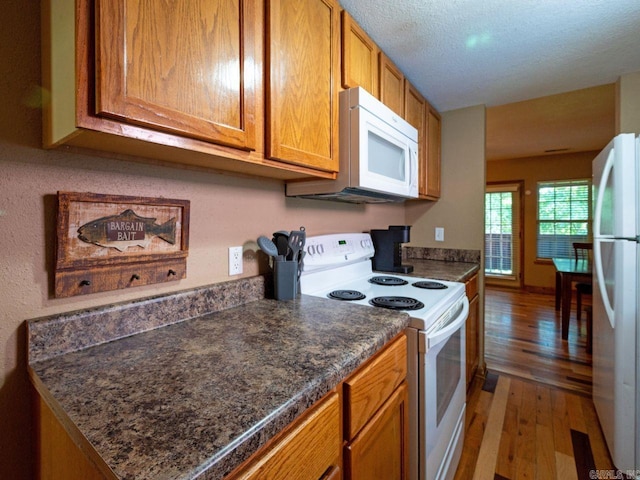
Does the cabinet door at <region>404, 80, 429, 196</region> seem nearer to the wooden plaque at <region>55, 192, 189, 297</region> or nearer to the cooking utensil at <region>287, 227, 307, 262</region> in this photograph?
the cooking utensil at <region>287, 227, 307, 262</region>

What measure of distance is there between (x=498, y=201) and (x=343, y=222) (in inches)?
195

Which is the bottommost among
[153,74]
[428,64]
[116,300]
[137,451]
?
[137,451]

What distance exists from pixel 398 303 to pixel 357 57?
1.16 m

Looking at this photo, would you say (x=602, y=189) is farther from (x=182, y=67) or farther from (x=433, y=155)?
(x=182, y=67)

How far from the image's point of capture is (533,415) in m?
1.97

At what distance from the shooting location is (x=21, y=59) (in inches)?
29.1

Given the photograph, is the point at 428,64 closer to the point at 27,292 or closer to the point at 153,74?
the point at 153,74

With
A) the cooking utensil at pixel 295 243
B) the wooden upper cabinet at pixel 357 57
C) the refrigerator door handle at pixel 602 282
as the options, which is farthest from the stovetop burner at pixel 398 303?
the refrigerator door handle at pixel 602 282

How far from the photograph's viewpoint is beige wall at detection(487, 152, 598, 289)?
5012mm

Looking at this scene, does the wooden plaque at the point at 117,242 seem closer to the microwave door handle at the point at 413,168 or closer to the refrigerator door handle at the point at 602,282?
the microwave door handle at the point at 413,168

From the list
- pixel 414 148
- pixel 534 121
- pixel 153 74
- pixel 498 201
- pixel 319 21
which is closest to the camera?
pixel 153 74

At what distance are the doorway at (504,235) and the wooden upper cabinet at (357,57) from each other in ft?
15.6

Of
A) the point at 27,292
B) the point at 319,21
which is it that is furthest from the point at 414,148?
the point at 27,292

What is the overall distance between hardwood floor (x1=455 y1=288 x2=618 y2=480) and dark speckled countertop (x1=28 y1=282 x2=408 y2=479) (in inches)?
48.8
